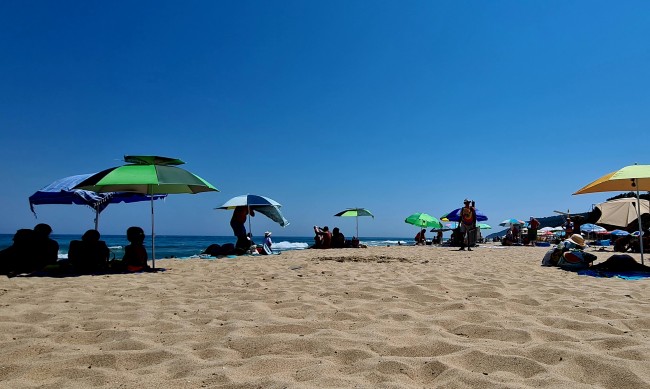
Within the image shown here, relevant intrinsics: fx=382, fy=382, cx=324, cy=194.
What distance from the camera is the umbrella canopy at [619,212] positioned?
15586 mm

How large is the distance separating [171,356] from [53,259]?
19.7 ft

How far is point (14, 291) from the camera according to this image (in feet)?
14.9

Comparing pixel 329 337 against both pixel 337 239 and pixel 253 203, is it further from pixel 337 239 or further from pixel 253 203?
pixel 337 239

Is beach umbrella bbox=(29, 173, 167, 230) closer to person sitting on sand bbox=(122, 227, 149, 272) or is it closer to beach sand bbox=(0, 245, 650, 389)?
person sitting on sand bbox=(122, 227, 149, 272)

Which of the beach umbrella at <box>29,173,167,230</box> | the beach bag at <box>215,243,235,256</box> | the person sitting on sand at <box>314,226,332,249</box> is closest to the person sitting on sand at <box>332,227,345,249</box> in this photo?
the person sitting on sand at <box>314,226,332,249</box>

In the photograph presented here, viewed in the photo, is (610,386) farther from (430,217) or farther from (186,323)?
(430,217)

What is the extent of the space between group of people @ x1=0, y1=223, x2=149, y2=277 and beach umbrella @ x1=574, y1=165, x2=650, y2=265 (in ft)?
26.8

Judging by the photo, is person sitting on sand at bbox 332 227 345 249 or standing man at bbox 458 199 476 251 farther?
person sitting on sand at bbox 332 227 345 249

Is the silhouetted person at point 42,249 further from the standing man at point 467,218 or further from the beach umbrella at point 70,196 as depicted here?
the standing man at point 467,218

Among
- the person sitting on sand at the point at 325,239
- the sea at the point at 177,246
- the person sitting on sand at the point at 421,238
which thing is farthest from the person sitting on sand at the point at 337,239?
the person sitting on sand at the point at 421,238

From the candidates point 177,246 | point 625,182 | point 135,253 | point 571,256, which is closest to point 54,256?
point 135,253

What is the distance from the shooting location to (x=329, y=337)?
8.54 feet

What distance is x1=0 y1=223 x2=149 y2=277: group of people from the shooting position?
21.1 feet

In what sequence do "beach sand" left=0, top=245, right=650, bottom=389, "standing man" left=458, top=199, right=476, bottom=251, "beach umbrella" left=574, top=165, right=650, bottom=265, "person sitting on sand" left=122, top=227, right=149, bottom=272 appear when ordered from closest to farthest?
"beach sand" left=0, top=245, right=650, bottom=389 < "beach umbrella" left=574, top=165, right=650, bottom=265 < "person sitting on sand" left=122, top=227, right=149, bottom=272 < "standing man" left=458, top=199, right=476, bottom=251
